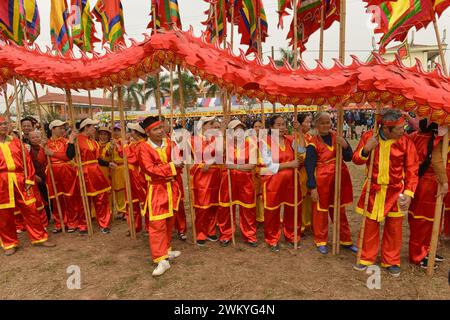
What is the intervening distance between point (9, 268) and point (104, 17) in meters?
3.61

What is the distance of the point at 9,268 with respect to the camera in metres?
3.74

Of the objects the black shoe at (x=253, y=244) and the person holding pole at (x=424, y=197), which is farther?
the black shoe at (x=253, y=244)

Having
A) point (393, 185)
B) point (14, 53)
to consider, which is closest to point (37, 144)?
point (14, 53)

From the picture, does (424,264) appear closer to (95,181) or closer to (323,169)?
(323,169)

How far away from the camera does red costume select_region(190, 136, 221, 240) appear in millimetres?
4141

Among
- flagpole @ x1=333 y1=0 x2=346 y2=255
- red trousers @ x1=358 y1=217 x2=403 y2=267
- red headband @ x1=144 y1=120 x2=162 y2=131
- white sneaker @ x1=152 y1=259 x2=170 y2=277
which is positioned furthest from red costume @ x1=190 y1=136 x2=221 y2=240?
red trousers @ x1=358 y1=217 x2=403 y2=267

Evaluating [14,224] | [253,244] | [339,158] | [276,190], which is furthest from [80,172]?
[339,158]

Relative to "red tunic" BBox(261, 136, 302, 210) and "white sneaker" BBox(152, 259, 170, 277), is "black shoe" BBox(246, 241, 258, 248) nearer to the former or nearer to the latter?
"red tunic" BBox(261, 136, 302, 210)

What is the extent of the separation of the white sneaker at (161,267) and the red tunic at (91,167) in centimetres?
187

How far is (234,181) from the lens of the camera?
419 centimetres

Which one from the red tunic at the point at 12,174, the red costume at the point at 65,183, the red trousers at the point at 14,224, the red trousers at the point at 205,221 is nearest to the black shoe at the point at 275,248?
the red trousers at the point at 205,221

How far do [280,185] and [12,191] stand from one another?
130 inches

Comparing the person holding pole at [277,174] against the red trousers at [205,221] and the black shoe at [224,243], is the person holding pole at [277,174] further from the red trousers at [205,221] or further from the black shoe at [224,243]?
the red trousers at [205,221]

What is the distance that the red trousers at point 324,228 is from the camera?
3.87m
